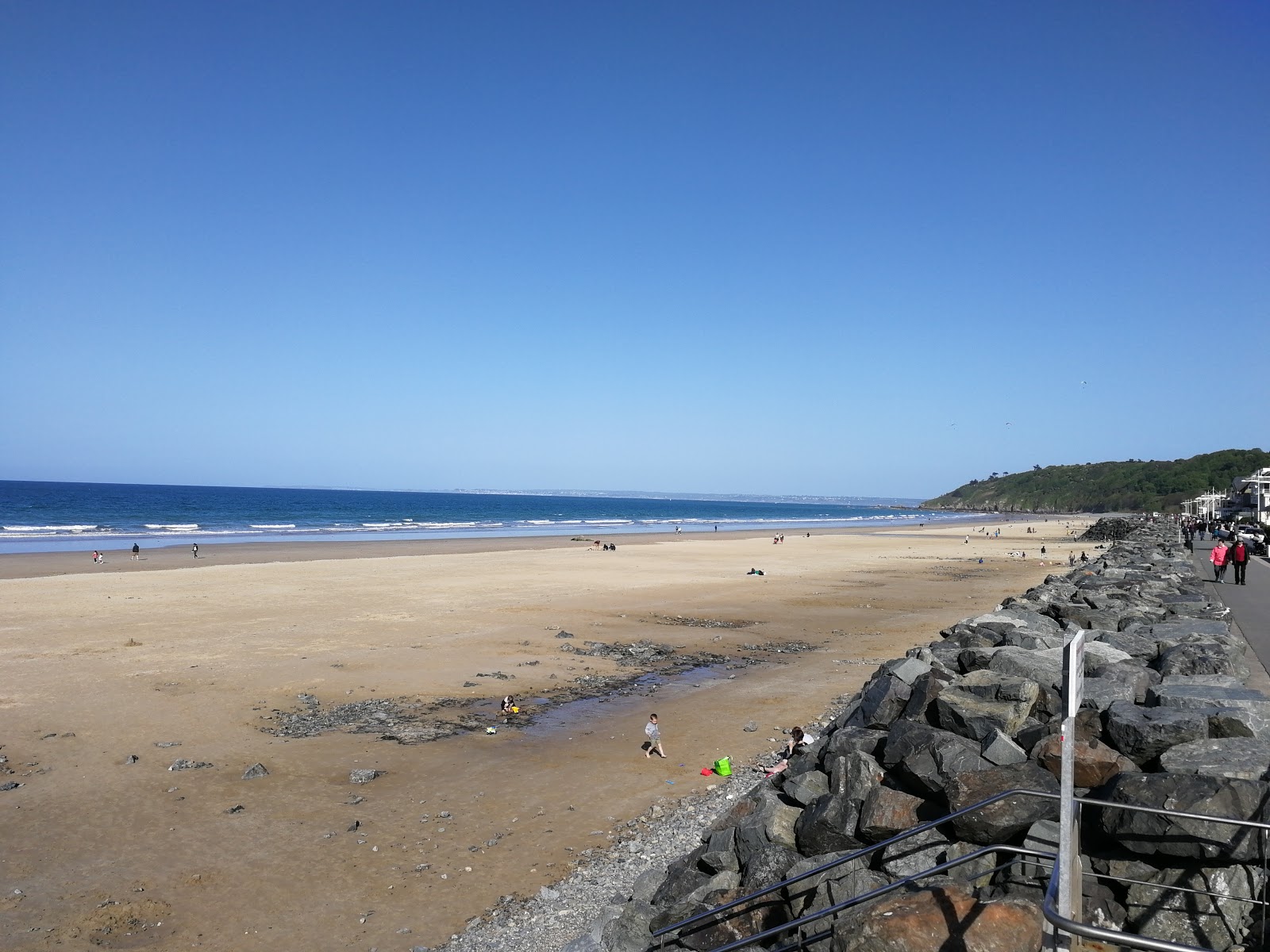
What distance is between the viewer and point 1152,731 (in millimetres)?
6020

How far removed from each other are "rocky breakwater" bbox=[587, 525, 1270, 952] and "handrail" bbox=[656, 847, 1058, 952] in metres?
0.10

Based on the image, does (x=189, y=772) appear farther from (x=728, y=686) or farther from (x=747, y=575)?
(x=747, y=575)

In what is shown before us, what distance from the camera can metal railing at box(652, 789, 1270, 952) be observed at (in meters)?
3.10

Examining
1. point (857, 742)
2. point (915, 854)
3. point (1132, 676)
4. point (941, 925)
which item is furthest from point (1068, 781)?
point (1132, 676)

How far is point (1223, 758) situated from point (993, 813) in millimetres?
1615

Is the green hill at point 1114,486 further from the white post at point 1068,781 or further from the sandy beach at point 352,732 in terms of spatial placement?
the white post at point 1068,781

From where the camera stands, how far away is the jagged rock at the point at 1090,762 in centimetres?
580

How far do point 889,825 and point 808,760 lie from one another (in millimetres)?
2091

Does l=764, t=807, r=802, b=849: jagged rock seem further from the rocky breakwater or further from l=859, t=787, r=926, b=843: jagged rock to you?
l=859, t=787, r=926, b=843: jagged rock

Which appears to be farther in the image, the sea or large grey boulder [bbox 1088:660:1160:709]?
the sea

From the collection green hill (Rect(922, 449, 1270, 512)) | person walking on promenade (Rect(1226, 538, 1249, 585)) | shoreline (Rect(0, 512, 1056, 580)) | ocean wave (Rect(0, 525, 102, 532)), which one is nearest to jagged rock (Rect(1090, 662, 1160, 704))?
person walking on promenade (Rect(1226, 538, 1249, 585))

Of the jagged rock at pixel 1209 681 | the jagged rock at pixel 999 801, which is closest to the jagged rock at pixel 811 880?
the jagged rock at pixel 999 801

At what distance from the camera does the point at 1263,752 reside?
5.52 metres

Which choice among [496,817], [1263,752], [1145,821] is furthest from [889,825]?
[496,817]
